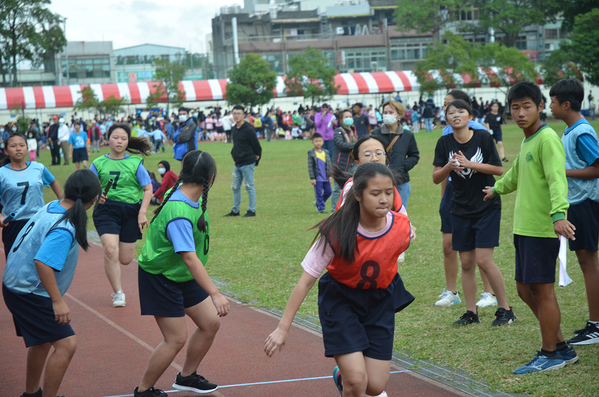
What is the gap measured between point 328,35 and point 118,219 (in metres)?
81.6

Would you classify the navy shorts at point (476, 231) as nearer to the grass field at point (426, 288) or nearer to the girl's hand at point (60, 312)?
the grass field at point (426, 288)

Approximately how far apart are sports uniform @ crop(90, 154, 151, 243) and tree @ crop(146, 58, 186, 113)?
4622cm

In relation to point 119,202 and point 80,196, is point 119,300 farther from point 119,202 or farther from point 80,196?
point 80,196

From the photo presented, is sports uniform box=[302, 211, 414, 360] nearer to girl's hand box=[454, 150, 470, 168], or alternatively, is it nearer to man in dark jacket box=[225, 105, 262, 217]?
girl's hand box=[454, 150, 470, 168]

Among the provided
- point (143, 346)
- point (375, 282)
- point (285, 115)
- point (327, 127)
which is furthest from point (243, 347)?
point (285, 115)

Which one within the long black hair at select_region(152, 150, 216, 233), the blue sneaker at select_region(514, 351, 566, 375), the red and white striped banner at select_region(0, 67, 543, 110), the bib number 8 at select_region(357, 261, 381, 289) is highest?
the red and white striped banner at select_region(0, 67, 543, 110)

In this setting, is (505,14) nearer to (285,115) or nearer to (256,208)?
(285,115)

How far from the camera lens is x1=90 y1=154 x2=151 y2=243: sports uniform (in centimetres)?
696

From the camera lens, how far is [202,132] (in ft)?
149

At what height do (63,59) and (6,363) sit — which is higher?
(63,59)

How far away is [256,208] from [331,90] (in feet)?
135

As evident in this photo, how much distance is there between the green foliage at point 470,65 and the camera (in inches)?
1890

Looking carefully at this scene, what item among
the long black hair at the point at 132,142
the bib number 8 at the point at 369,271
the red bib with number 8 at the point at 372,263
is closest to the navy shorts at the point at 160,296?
the red bib with number 8 at the point at 372,263

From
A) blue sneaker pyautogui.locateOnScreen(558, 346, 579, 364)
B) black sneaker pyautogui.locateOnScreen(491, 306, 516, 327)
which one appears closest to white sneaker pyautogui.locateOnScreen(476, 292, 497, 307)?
black sneaker pyautogui.locateOnScreen(491, 306, 516, 327)
